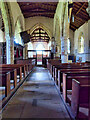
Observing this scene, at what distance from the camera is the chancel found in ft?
6.80

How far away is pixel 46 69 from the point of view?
33.5 feet

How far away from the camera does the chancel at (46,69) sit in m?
2.07

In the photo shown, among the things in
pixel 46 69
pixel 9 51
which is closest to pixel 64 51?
pixel 46 69

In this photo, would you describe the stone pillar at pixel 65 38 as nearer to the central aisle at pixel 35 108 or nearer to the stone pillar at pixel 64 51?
the stone pillar at pixel 64 51

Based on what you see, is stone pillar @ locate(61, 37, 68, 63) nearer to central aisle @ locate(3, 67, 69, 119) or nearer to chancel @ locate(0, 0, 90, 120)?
chancel @ locate(0, 0, 90, 120)

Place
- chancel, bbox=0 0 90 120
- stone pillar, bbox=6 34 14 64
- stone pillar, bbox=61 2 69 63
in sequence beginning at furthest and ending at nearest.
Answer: stone pillar, bbox=61 2 69 63, stone pillar, bbox=6 34 14 64, chancel, bbox=0 0 90 120

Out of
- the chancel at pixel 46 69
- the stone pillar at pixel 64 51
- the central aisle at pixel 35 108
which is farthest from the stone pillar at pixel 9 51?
the central aisle at pixel 35 108

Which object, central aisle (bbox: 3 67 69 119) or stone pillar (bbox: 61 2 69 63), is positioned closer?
central aisle (bbox: 3 67 69 119)

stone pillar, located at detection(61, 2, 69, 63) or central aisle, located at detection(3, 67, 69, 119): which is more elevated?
stone pillar, located at detection(61, 2, 69, 63)

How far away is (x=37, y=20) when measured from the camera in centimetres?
1512

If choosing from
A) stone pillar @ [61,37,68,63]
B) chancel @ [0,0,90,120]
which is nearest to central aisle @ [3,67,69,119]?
chancel @ [0,0,90,120]

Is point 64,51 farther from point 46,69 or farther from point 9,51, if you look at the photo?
point 9,51

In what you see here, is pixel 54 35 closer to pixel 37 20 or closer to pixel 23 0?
pixel 37 20

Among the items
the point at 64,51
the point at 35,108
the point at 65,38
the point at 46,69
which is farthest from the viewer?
the point at 46,69
